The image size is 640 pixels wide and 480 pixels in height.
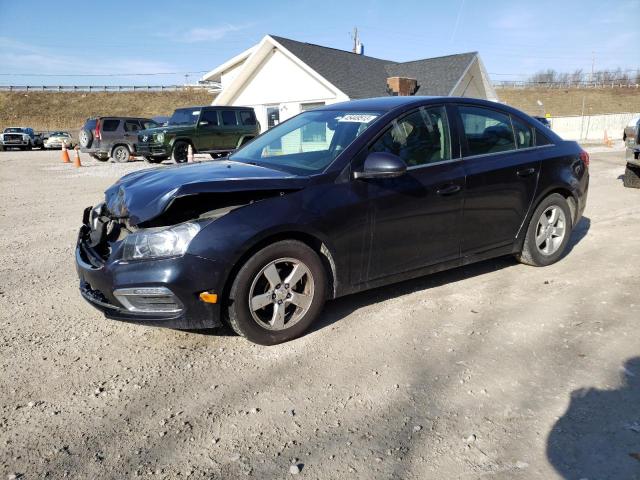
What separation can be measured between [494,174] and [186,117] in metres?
14.7

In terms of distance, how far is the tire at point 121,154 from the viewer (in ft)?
63.9

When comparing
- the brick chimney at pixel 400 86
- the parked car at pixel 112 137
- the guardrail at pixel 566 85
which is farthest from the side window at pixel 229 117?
the guardrail at pixel 566 85

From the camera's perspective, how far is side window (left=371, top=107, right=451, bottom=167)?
3.89 m

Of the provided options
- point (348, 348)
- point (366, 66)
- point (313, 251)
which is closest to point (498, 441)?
point (348, 348)

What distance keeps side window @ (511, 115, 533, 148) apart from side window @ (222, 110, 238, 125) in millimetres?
14216

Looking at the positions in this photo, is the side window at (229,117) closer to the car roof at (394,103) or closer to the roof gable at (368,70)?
the roof gable at (368,70)

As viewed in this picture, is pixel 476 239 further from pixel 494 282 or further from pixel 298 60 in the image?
pixel 298 60

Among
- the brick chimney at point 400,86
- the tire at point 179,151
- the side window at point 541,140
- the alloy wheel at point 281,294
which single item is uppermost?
the brick chimney at point 400,86

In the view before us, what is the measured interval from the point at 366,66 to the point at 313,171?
2079cm

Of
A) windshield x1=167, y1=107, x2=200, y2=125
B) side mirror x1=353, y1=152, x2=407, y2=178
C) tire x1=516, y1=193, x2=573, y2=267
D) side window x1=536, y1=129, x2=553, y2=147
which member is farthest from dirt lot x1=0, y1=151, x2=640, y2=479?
windshield x1=167, y1=107, x2=200, y2=125

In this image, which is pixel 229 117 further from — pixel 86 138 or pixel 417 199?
pixel 417 199

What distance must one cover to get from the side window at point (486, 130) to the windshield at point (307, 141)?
939 mm

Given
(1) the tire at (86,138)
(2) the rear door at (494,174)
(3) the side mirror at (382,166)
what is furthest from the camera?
(1) the tire at (86,138)

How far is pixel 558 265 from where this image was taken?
5.20 meters
